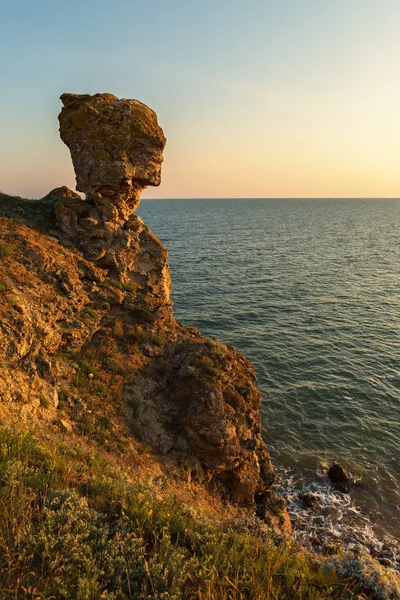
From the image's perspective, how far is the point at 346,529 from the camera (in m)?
18.9

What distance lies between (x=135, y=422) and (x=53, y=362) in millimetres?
4334

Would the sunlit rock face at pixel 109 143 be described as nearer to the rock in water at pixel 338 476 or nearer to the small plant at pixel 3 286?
the small plant at pixel 3 286

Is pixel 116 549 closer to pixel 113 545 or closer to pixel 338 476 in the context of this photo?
pixel 113 545

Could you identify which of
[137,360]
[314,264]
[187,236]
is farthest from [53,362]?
[187,236]

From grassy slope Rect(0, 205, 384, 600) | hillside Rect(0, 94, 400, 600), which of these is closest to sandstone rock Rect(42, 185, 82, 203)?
Result: hillside Rect(0, 94, 400, 600)

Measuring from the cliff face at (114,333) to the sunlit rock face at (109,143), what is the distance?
0.19 feet

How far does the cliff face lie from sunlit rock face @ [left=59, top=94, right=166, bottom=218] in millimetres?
59

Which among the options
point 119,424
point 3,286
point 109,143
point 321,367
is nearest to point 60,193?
point 109,143

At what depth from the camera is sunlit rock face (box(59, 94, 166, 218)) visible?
1952 centimetres

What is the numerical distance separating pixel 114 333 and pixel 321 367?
2179cm

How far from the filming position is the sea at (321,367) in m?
20.1

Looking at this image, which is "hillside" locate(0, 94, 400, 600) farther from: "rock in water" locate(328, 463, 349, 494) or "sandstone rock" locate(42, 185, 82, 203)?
"rock in water" locate(328, 463, 349, 494)

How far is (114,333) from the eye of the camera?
1775 centimetres

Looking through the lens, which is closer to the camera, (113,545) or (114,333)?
(113,545)
